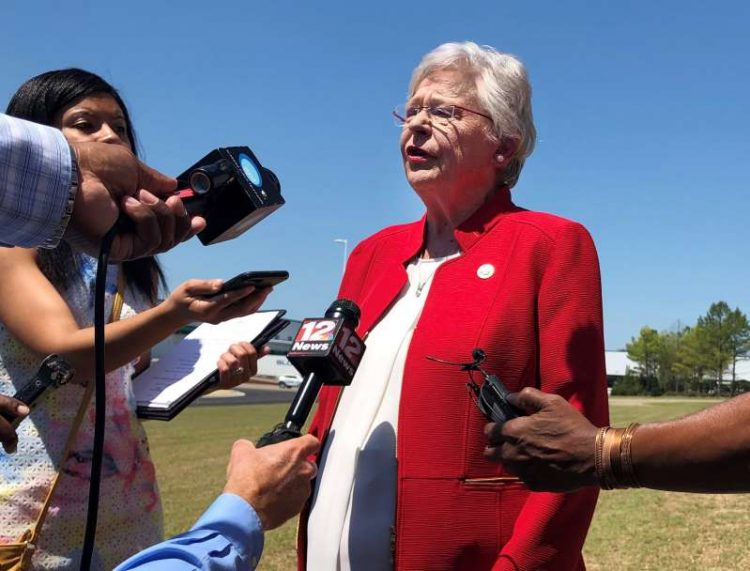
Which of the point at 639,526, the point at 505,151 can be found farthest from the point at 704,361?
the point at 505,151

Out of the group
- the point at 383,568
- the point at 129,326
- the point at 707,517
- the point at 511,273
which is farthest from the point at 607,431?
the point at 707,517

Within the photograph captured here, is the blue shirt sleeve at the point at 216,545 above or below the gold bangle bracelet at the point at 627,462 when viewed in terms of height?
below

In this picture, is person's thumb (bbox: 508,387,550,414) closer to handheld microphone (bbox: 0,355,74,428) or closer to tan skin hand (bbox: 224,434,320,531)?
tan skin hand (bbox: 224,434,320,531)

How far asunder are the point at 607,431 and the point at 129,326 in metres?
1.52

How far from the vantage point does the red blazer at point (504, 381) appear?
8.08 ft

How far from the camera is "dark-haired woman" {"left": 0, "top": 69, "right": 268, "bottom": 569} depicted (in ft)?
7.79

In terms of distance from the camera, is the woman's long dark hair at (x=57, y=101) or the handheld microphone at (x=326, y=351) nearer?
the handheld microphone at (x=326, y=351)

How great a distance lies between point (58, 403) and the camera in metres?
2.49

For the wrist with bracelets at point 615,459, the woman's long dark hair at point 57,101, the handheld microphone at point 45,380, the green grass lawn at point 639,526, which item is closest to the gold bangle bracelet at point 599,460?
the wrist with bracelets at point 615,459

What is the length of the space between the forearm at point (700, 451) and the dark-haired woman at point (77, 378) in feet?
4.28

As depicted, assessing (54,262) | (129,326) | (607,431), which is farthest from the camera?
(54,262)

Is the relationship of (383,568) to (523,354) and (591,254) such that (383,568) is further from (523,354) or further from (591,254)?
(591,254)

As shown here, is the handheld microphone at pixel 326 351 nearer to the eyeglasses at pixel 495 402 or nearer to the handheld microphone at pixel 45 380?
the eyeglasses at pixel 495 402

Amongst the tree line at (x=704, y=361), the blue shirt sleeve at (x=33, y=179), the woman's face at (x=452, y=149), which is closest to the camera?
the blue shirt sleeve at (x=33, y=179)
